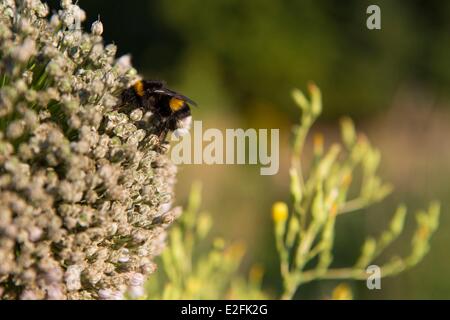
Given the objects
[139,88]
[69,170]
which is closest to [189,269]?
[139,88]

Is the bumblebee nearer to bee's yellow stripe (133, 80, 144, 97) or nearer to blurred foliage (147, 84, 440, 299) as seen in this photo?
bee's yellow stripe (133, 80, 144, 97)

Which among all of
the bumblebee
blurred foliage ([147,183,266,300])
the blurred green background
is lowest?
blurred foliage ([147,183,266,300])

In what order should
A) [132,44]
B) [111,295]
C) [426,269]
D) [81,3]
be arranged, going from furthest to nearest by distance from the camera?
1. [132,44]
2. [81,3]
3. [426,269]
4. [111,295]

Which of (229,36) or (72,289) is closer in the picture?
(72,289)

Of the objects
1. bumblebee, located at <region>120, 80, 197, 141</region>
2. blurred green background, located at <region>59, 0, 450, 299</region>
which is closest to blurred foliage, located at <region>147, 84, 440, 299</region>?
bumblebee, located at <region>120, 80, 197, 141</region>

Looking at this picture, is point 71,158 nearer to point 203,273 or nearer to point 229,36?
point 203,273

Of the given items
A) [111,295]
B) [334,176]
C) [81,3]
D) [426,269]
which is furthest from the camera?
[81,3]

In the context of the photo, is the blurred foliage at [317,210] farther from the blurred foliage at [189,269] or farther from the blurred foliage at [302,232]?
the blurred foliage at [189,269]
